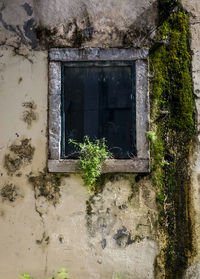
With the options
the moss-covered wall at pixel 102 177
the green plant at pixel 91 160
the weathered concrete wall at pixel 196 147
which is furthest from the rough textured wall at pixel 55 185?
the weathered concrete wall at pixel 196 147

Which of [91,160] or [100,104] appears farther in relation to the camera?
[100,104]

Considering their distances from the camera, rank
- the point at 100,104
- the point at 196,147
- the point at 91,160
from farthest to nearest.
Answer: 1. the point at 100,104
2. the point at 196,147
3. the point at 91,160

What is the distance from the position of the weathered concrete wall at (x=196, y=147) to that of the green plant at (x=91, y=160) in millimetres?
1017

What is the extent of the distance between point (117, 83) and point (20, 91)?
118cm

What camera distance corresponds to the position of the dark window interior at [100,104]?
146 inches

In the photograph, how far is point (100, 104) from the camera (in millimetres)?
3748

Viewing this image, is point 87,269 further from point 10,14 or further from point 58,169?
point 10,14

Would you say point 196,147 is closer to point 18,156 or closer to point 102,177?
point 102,177

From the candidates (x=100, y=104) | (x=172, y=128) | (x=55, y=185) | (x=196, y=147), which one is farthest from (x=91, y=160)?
(x=196, y=147)

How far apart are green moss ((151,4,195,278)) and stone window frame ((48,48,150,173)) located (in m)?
0.11

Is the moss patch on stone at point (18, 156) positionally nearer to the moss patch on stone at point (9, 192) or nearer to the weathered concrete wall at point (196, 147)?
the moss patch on stone at point (9, 192)

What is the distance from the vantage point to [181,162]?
365cm

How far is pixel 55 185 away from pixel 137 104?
136 centimetres

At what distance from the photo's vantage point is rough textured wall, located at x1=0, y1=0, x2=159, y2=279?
3.57m
